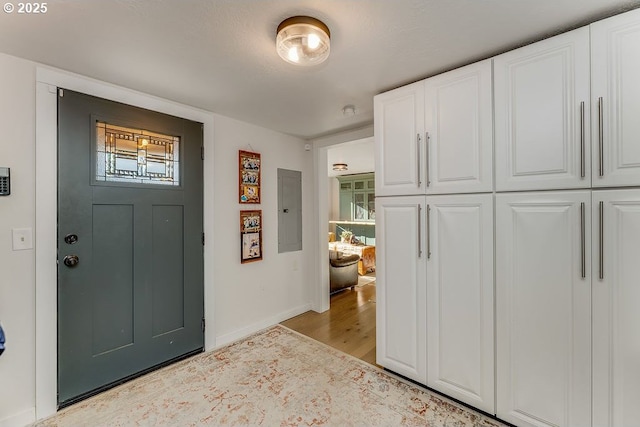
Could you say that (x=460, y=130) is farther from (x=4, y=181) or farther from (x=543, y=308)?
(x=4, y=181)

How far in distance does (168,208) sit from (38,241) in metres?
0.82

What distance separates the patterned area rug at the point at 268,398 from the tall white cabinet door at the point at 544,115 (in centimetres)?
155

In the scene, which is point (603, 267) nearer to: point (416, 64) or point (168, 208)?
point (416, 64)

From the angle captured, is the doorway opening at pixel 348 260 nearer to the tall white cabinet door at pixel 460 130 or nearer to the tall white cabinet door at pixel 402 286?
the tall white cabinet door at pixel 402 286

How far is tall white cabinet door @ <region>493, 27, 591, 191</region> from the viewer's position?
144 cm

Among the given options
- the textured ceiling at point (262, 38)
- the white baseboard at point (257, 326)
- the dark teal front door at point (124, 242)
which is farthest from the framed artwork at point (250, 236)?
→ the textured ceiling at point (262, 38)

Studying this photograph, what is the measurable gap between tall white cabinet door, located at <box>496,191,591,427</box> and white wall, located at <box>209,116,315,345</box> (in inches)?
91.1

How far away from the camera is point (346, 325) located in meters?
3.20

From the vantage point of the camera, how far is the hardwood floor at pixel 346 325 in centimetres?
269

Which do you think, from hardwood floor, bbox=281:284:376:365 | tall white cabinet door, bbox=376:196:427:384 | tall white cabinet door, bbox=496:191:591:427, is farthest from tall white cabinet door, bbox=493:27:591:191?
hardwood floor, bbox=281:284:376:365

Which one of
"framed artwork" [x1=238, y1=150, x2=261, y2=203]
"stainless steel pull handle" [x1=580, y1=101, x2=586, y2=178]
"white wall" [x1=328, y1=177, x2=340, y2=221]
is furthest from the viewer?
"white wall" [x1=328, y1=177, x2=340, y2=221]

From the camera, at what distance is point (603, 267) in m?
1.38

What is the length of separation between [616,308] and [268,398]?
2.12 m

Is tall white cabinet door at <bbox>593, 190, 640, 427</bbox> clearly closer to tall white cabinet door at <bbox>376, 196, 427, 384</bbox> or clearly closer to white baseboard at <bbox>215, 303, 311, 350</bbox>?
tall white cabinet door at <bbox>376, 196, 427, 384</bbox>
